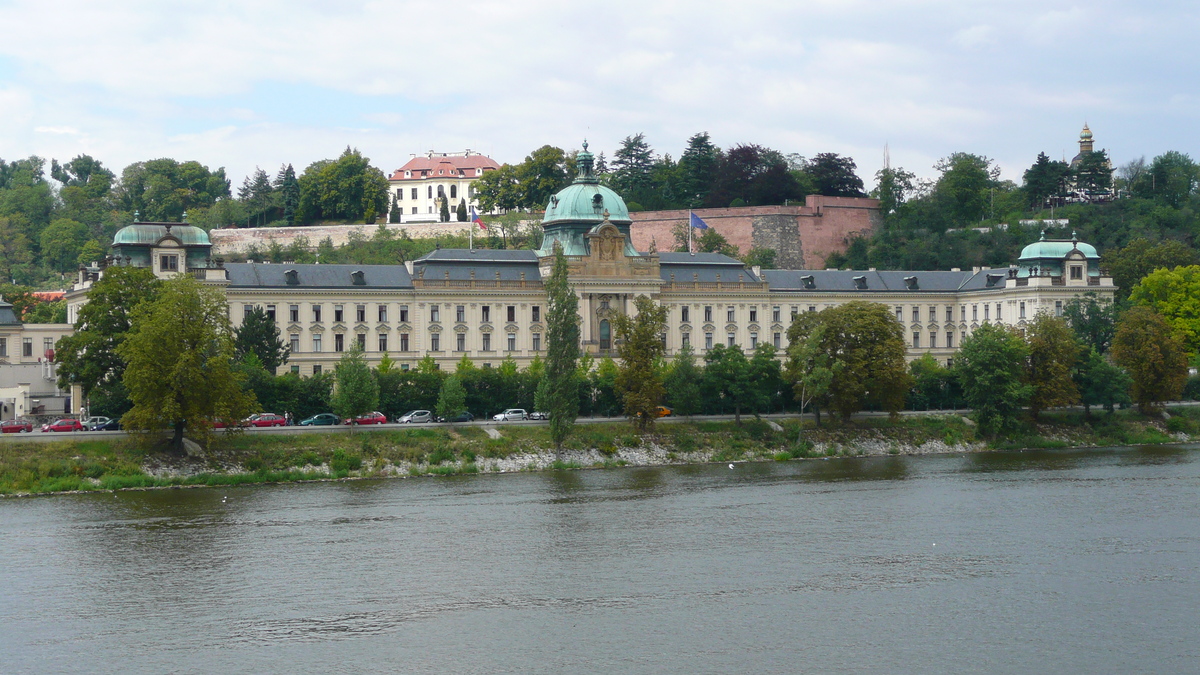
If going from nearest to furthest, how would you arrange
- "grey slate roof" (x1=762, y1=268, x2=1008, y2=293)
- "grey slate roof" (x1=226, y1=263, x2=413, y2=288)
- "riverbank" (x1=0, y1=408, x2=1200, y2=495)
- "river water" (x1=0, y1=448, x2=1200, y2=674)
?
"river water" (x1=0, y1=448, x2=1200, y2=674), "riverbank" (x1=0, y1=408, x2=1200, y2=495), "grey slate roof" (x1=226, y1=263, x2=413, y2=288), "grey slate roof" (x1=762, y1=268, x2=1008, y2=293)

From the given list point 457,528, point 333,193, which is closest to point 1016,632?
point 457,528

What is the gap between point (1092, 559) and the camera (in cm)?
4909

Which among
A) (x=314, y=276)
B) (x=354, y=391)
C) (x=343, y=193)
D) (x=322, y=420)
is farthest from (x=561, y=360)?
(x=343, y=193)

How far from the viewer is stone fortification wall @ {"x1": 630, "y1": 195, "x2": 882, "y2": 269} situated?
13975cm

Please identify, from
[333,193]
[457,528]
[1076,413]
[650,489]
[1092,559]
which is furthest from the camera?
[333,193]

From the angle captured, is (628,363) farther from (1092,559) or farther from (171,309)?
(1092,559)

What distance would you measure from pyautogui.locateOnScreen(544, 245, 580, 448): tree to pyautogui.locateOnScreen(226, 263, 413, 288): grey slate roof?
73.9 ft

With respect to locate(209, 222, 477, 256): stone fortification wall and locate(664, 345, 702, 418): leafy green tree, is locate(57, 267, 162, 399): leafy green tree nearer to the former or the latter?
locate(664, 345, 702, 418): leafy green tree

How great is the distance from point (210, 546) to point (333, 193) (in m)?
109

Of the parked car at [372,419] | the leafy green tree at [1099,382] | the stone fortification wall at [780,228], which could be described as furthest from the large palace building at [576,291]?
the stone fortification wall at [780,228]

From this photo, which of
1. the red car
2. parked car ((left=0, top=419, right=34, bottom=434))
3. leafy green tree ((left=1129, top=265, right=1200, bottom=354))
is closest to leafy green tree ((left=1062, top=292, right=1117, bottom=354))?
leafy green tree ((left=1129, top=265, right=1200, bottom=354))

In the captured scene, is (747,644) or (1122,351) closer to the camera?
(747,644)

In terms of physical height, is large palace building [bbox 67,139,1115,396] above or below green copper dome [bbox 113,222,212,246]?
below

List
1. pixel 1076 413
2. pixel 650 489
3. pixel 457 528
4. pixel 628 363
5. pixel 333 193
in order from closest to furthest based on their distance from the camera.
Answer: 1. pixel 457 528
2. pixel 650 489
3. pixel 628 363
4. pixel 1076 413
5. pixel 333 193
